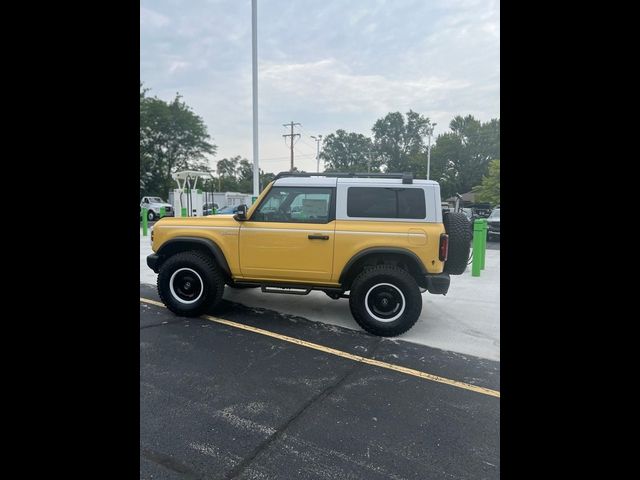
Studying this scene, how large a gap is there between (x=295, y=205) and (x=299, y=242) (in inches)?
20.2

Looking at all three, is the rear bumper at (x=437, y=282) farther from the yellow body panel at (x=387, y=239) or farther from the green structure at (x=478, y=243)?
the green structure at (x=478, y=243)

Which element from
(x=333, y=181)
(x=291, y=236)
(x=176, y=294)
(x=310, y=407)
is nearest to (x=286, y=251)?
(x=291, y=236)

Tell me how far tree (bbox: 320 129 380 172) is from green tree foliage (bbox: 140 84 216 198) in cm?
1343

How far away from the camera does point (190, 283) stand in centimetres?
489

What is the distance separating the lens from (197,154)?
134 ft

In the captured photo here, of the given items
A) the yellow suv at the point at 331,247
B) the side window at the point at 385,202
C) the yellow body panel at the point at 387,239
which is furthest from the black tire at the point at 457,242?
the side window at the point at 385,202

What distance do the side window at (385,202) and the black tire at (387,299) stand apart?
2.24ft

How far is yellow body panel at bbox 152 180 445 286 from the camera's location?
14.4 feet
